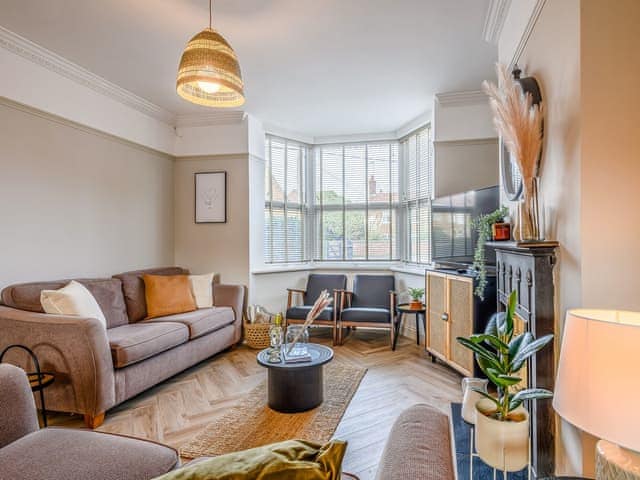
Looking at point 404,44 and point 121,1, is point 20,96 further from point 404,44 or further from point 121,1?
point 404,44

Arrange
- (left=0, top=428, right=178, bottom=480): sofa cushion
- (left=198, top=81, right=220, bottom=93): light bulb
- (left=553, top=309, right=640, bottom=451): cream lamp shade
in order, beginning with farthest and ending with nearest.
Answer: (left=198, top=81, right=220, bottom=93): light bulb
(left=0, top=428, right=178, bottom=480): sofa cushion
(left=553, top=309, right=640, bottom=451): cream lamp shade

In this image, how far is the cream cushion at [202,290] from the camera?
4.09 m

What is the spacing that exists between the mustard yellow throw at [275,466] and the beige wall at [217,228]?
390 centimetres

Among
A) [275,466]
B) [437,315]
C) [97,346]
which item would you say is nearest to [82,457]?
[275,466]

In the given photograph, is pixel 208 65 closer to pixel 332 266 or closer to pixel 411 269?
pixel 411 269

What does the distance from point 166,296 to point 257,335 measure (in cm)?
107

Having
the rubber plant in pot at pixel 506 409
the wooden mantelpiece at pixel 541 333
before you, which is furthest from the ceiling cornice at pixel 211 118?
the rubber plant in pot at pixel 506 409

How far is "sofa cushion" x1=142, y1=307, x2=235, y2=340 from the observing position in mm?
3479

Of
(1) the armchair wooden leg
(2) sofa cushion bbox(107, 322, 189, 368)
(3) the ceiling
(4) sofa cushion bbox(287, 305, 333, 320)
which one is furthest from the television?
(1) the armchair wooden leg

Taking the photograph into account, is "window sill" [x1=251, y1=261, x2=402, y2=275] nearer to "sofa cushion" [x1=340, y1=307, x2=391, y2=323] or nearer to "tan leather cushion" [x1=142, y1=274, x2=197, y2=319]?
"sofa cushion" [x1=340, y1=307, x2=391, y2=323]

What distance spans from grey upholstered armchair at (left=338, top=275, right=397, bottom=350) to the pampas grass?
9.11 ft

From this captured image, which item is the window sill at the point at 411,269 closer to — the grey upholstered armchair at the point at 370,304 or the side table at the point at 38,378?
the grey upholstered armchair at the point at 370,304

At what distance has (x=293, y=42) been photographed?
9.49 feet

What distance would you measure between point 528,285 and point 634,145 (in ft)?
2.11
